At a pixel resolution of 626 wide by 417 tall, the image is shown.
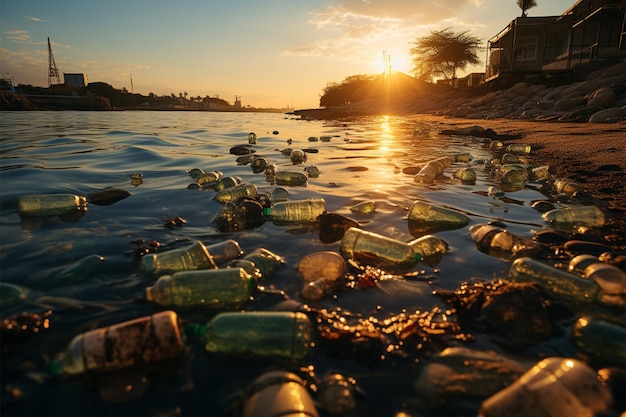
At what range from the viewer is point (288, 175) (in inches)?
196

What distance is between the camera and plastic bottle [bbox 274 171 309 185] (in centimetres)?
493

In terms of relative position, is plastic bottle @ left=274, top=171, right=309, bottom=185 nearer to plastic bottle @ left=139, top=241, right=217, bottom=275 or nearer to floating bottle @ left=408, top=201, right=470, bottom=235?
floating bottle @ left=408, top=201, right=470, bottom=235

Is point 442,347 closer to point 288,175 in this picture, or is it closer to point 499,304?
point 499,304

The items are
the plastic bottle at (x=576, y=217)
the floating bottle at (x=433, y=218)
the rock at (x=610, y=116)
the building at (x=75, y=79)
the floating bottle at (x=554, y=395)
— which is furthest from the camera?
the building at (x=75, y=79)

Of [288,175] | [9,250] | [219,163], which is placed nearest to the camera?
[9,250]

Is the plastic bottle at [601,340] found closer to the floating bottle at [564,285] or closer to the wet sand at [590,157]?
the floating bottle at [564,285]

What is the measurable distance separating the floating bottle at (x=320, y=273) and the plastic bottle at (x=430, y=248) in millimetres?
630

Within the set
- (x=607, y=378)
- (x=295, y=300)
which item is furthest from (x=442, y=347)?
(x=295, y=300)

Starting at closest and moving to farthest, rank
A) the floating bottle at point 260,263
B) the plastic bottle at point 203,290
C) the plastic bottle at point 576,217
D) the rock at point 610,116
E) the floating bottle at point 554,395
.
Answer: the floating bottle at point 554,395, the plastic bottle at point 203,290, the floating bottle at point 260,263, the plastic bottle at point 576,217, the rock at point 610,116

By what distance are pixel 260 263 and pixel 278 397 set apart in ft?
3.71

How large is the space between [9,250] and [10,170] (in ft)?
11.9

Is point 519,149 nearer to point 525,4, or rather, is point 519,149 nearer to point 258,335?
point 258,335

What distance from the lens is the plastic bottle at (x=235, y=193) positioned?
3918 millimetres

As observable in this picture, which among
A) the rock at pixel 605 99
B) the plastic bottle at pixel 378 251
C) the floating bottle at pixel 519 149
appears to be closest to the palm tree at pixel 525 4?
the rock at pixel 605 99
